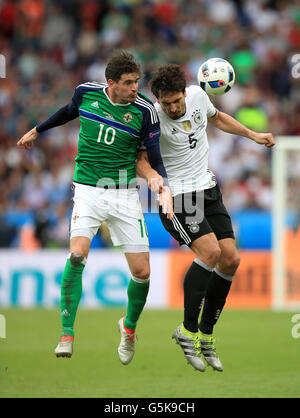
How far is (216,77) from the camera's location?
26.3 feet

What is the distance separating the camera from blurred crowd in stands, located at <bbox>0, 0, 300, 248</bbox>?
1625 centimetres

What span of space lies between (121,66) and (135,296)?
2182 millimetres

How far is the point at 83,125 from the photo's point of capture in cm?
770

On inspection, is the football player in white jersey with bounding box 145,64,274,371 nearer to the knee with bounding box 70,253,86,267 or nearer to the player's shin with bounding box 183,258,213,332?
the player's shin with bounding box 183,258,213,332

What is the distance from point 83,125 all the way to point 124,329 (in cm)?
204

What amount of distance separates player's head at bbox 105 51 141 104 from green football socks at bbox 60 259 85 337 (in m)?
1.57

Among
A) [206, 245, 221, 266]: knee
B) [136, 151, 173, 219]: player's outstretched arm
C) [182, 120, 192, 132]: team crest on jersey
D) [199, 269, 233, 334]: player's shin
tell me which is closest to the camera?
[136, 151, 173, 219]: player's outstretched arm

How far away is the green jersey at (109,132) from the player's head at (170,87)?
16 centimetres

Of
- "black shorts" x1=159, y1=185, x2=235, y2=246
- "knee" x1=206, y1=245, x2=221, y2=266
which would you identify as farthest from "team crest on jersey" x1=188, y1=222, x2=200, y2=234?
"knee" x1=206, y1=245, x2=221, y2=266

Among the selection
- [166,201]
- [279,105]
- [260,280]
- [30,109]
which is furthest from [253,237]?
[166,201]

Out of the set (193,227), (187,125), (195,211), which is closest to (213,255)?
(193,227)

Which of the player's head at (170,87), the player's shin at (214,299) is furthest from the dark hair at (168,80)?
the player's shin at (214,299)

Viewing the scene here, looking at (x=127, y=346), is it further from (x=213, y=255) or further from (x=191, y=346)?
(x=213, y=255)
